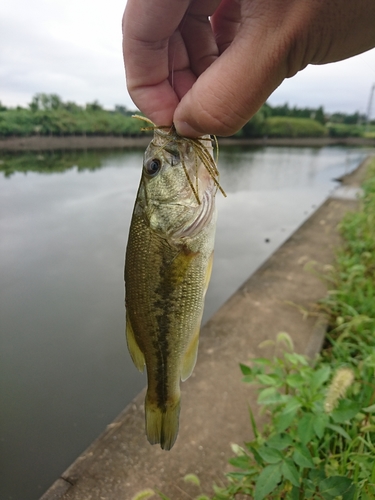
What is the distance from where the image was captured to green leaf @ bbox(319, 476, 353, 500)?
4.03ft

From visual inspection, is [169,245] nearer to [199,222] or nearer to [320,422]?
[199,222]

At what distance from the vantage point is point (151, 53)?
1268mm

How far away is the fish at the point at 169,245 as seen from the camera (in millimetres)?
1383

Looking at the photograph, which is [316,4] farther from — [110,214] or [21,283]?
[110,214]

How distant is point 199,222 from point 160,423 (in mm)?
887

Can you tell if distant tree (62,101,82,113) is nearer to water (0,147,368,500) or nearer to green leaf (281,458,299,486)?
water (0,147,368,500)

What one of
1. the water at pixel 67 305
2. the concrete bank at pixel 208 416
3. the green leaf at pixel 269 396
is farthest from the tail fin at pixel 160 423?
the water at pixel 67 305

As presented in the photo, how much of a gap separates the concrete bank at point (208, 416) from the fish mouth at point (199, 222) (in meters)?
1.76

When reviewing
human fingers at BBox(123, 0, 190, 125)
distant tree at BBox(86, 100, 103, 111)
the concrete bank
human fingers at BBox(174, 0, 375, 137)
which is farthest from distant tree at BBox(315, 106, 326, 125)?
human fingers at BBox(174, 0, 375, 137)

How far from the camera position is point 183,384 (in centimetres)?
309

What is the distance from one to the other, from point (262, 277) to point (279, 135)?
5397 centimetres

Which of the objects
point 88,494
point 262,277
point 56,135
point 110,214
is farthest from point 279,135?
point 88,494

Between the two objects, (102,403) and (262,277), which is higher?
(262,277)

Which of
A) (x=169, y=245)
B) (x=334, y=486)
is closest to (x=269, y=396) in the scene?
(x=334, y=486)
